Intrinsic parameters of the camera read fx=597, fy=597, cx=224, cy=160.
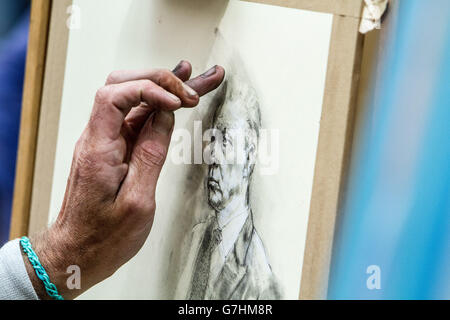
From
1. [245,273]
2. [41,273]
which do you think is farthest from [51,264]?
[245,273]

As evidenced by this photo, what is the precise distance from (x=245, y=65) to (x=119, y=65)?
0.25 m

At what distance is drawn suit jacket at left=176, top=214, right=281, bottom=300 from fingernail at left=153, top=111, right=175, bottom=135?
18cm

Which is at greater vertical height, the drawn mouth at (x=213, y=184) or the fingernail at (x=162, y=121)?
the fingernail at (x=162, y=121)

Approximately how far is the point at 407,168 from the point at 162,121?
347 millimetres

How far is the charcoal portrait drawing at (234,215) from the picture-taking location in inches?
35.9

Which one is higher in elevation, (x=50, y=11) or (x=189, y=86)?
(x=50, y=11)

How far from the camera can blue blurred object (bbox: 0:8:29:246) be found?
1.51m

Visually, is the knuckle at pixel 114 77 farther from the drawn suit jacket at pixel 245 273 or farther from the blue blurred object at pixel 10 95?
the blue blurred object at pixel 10 95

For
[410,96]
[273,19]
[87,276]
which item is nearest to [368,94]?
[410,96]

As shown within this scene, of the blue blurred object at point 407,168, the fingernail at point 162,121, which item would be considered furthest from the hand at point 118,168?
the blue blurred object at point 407,168

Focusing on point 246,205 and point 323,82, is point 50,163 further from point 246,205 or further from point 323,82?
point 323,82

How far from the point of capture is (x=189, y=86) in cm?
89

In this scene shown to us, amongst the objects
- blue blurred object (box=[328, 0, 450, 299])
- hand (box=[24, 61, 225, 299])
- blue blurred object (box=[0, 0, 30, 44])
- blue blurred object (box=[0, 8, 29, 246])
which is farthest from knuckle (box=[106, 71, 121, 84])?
blue blurred object (box=[0, 0, 30, 44])
